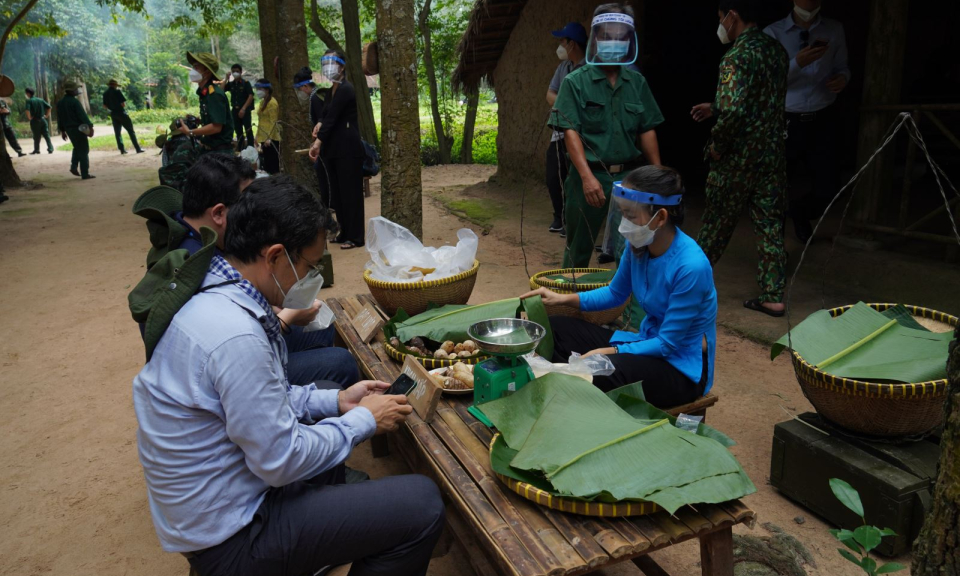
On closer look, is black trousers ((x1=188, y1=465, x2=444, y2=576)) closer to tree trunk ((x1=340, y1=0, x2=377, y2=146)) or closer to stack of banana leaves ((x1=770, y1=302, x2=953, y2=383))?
stack of banana leaves ((x1=770, y1=302, x2=953, y2=383))

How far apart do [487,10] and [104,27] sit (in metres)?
40.2

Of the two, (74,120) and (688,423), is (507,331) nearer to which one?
(688,423)

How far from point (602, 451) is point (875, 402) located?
1.16 m

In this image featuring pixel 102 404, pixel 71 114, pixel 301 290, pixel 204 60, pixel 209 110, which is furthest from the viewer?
pixel 71 114

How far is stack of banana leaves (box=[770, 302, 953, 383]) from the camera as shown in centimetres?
237

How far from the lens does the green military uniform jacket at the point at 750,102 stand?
4.24 meters

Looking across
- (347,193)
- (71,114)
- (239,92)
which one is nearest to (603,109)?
(347,193)

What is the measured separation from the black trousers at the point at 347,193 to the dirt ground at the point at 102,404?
257mm

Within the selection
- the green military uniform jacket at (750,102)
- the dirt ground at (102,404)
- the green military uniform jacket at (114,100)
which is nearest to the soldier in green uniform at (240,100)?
the dirt ground at (102,404)

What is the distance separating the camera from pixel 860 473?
233 cm

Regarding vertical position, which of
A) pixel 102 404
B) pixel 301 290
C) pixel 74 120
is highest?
pixel 74 120

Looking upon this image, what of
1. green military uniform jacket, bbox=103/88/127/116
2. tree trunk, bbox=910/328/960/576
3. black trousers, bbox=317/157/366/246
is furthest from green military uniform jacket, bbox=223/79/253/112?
tree trunk, bbox=910/328/960/576

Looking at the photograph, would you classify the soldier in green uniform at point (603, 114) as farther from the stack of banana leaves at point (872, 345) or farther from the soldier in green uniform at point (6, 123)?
the soldier in green uniform at point (6, 123)

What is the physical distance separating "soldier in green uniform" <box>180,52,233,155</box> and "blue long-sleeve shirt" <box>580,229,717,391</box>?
5.70 meters
